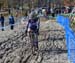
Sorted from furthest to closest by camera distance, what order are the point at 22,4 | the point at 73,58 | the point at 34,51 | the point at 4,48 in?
the point at 22,4 < the point at 4,48 < the point at 34,51 < the point at 73,58

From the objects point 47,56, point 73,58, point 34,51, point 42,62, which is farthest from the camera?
point 34,51

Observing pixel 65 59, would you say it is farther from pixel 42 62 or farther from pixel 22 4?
pixel 22 4

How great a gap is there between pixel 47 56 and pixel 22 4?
5679 cm

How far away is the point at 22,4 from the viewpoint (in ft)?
233

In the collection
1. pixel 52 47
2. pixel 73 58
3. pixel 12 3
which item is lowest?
pixel 12 3

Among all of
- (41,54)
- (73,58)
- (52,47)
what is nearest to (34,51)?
(41,54)

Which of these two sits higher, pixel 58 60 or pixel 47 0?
pixel 58 60

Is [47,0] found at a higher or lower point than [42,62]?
lower

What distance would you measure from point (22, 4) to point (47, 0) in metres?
4.91

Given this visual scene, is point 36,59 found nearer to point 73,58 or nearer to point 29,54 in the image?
point 29,54

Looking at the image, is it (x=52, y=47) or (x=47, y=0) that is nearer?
(x=52, y=47)

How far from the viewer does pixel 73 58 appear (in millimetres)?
11070

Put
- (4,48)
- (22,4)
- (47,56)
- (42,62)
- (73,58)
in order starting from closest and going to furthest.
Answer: (73,58) < (42,62) < (47,56) < (4,48) < (22,4)

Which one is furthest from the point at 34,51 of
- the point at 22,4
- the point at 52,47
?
the point at 22,4
